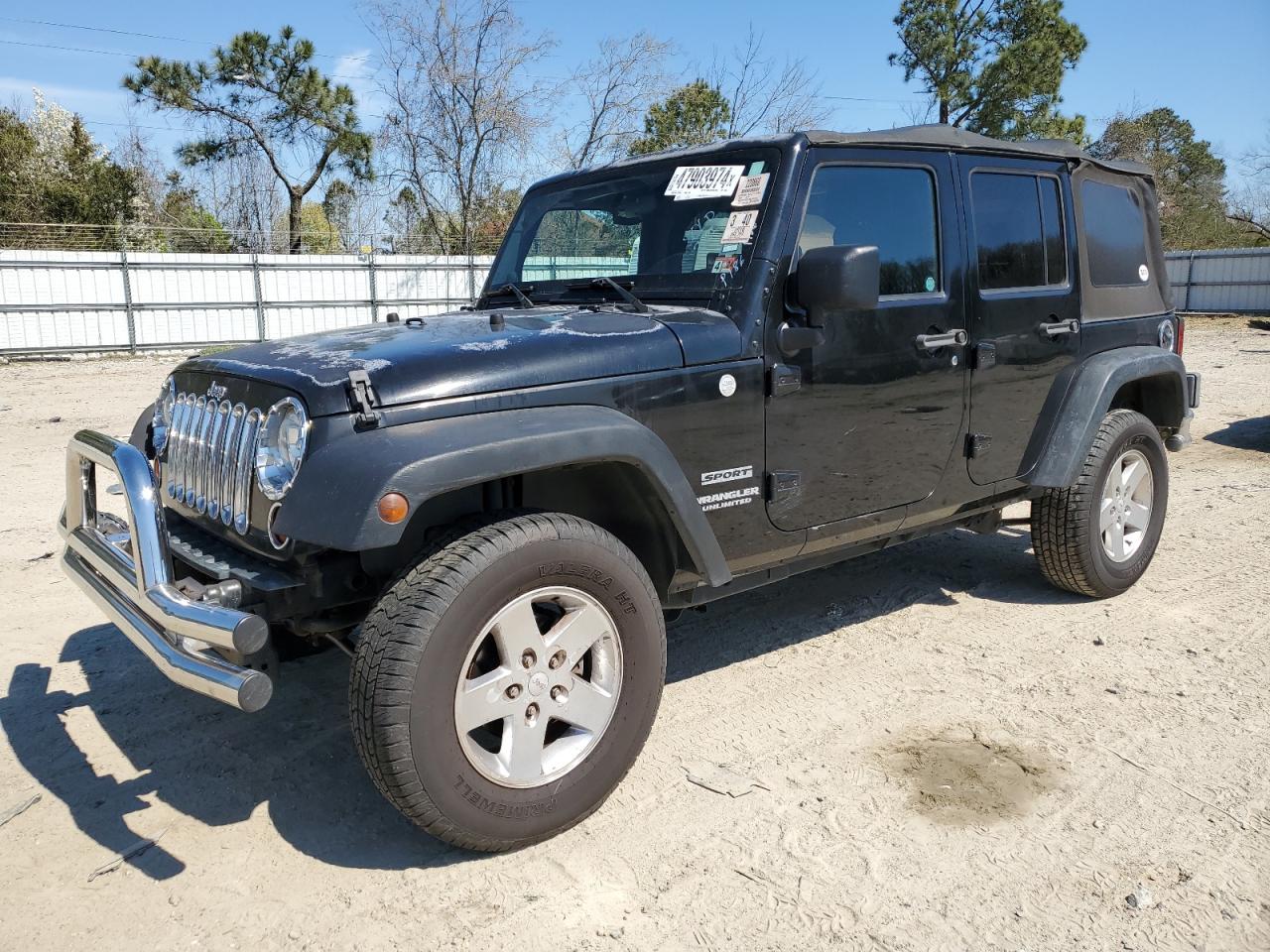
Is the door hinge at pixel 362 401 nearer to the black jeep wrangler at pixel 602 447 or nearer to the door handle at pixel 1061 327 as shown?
the black jeep wrangler at pixel 602 447

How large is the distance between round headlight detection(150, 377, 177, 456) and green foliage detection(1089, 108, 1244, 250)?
34.4 metres

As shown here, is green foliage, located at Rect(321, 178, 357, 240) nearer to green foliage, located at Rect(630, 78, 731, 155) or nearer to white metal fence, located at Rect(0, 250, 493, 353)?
white metal fence, located at Rect(0, 250, 493, 353)

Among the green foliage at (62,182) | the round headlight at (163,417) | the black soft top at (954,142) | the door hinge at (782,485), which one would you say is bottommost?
the door hinge at (782,485)

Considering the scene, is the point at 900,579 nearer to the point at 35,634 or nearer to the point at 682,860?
the point at 682,860

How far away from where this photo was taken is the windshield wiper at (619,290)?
3365mm

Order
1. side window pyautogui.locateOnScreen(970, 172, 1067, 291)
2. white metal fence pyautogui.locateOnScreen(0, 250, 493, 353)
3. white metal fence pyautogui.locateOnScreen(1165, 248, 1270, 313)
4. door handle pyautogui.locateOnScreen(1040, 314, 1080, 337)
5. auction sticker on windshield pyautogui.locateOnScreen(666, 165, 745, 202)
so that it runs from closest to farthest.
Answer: auction sticker on windshield pyautogui.locateOnScreen(666, 165, 745, 202), side window pyautogui.locateOnScreen(970, 172, 1067, 291), door handle pyautogui.locateOnScreen(1040, 314, 1080, 337), white metal fence pyautogui.locateOnScreen(0, 250, 493, 353), white metal fence pyautogui.locateOnScreen(1165, 248, 1270, 313)

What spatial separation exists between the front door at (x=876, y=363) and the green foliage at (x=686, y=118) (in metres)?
20.0

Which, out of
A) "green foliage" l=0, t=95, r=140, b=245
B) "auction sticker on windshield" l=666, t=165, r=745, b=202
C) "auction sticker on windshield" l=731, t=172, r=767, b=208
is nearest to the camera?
"auction sticker on windshield" l=731, t=172, r=767, b=208

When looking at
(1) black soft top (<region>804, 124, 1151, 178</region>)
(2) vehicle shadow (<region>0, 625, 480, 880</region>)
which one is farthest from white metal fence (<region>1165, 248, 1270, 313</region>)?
(2) vehicle shadow (<region>0, 625, 480, 880</region>)

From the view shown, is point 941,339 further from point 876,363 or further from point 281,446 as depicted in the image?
point 281,446

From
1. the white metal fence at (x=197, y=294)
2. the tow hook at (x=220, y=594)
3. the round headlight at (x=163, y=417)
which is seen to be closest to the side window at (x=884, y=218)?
the tow hook at (x=220, y=594)

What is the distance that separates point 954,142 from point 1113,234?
1.38 metres

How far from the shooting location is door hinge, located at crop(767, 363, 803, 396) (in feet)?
10.6

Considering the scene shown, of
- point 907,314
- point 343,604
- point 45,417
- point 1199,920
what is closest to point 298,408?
point 343,604
